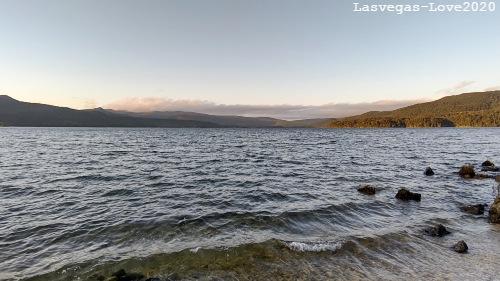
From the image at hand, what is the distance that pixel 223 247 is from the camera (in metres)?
15.9

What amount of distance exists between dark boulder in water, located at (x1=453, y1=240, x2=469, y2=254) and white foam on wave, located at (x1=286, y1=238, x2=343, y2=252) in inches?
210

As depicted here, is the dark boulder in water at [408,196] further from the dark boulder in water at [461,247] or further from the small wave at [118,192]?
the small wave at [118,192]

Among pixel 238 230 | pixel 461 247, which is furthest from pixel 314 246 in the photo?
pixel 461 247

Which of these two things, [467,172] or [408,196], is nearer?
[408,196]

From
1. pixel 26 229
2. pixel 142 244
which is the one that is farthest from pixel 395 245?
pixel 26 229

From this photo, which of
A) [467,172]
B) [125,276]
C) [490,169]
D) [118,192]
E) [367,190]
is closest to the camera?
[125,276]

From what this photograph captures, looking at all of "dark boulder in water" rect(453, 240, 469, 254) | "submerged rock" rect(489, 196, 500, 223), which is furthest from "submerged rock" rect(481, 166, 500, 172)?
"dark boulder in water" rect(453, 240, 469, 254)

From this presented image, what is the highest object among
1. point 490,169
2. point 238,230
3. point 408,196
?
point 238,230

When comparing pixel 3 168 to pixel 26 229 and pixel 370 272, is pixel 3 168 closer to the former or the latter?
pixel 26 229

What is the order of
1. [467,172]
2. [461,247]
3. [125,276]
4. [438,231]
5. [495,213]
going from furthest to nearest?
[467,172] < [495,213] < [438,231] < [461,247] < [125,276]

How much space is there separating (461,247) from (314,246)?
687cm

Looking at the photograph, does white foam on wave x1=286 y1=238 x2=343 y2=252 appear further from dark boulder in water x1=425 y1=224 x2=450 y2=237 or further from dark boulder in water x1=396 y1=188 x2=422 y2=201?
dark boulder in water x1=396 y1=188 x2=422 y2=201

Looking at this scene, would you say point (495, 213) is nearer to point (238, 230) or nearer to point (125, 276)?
point (238, 230)

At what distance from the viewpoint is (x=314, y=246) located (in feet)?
52.3
